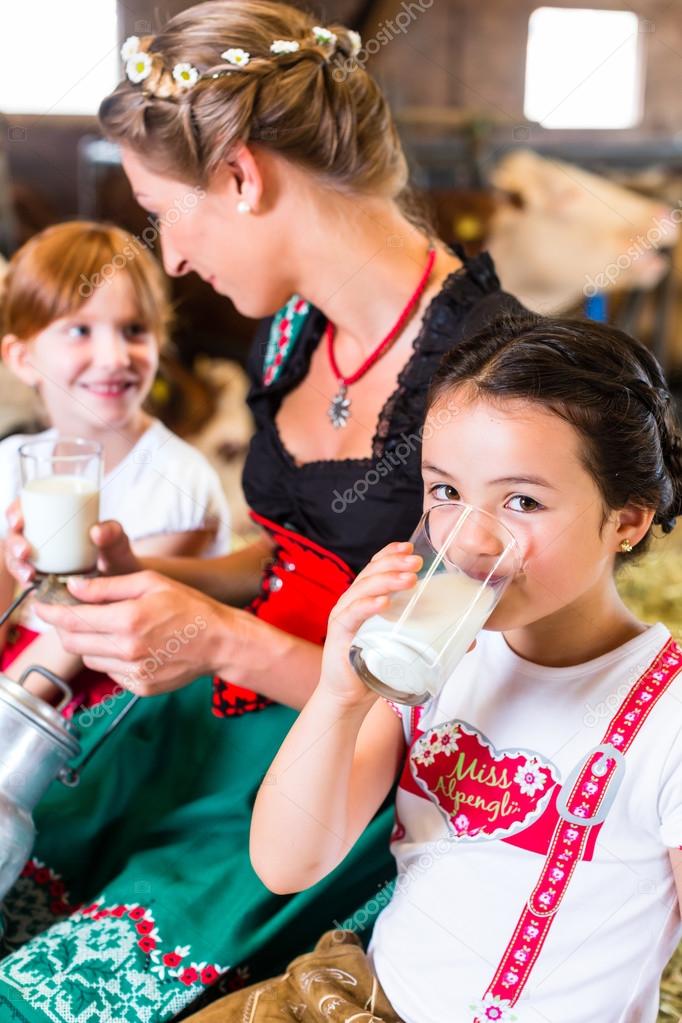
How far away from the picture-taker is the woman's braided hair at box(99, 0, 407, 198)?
129 centimetres

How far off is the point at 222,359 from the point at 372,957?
10.8 ft

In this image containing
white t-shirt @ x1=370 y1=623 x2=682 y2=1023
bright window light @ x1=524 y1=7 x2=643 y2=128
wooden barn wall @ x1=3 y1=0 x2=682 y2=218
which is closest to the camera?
white t-shirt @ x1=370 y1=623 x2=682 y2=1023

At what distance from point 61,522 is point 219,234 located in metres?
0.40

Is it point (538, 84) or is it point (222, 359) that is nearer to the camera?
point (222, 359)

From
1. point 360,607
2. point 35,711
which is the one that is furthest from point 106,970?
point 360,607

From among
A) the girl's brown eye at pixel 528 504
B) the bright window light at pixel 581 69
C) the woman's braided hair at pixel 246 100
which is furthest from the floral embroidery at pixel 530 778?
the bright window light at pixel 581 69

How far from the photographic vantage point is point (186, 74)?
1.28m

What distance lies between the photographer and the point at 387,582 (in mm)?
875

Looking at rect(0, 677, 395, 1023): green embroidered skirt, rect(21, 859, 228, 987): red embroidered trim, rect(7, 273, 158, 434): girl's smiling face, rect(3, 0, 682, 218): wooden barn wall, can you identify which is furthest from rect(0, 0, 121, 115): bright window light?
rect(21, 859, 228, 987): red embroidered trim

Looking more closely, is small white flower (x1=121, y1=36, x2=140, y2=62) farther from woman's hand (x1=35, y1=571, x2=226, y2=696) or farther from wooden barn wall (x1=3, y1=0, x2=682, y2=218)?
wooden barn wall (x1=3, y1=0, x2=682, y2=218)

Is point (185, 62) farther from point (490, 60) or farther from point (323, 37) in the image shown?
point (490, 60)

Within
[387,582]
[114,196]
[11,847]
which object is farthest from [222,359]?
[387,582]

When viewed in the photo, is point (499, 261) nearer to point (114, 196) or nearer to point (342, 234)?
point (114, 196)

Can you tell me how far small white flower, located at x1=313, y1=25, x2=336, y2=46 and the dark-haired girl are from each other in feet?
1.62
